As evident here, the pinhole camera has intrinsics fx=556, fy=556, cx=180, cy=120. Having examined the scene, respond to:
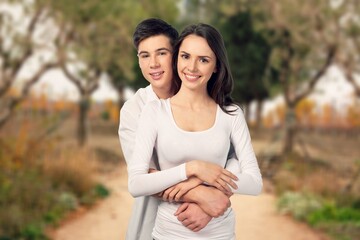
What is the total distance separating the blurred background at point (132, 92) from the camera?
28.3 feet

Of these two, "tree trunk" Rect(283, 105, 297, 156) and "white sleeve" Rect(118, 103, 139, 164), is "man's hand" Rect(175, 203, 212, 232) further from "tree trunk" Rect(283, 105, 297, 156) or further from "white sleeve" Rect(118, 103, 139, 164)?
"tree trunk" Rect(283, 105, 297, 156)

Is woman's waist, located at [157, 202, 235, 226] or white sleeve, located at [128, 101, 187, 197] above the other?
white sleeve, located at [128, 101, 187, 197]

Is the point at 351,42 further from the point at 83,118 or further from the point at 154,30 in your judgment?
the point at 154,30

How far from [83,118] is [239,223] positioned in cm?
829

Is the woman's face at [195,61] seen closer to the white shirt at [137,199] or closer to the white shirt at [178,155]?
the white shirt at [178,155]

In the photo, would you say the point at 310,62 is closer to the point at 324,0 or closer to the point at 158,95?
the point at 324,0

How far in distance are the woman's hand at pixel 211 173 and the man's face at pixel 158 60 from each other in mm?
455

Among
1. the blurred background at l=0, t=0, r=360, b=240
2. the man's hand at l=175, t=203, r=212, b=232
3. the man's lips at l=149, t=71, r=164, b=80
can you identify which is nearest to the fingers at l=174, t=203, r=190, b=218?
the man's hand at l=175, t=203, r=212, b=232

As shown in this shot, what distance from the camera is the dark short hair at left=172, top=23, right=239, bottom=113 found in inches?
85.7

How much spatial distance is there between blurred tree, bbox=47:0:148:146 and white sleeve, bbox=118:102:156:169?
1070 cm

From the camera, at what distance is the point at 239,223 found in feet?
27.7

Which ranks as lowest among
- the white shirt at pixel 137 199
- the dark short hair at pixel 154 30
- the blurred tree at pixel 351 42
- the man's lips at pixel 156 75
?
the white shirt at pixel 137 199

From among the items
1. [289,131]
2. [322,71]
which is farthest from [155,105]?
[289,131]

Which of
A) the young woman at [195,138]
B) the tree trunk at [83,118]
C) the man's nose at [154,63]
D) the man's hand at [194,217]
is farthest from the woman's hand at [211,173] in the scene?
the tree trunk at [83,118]
